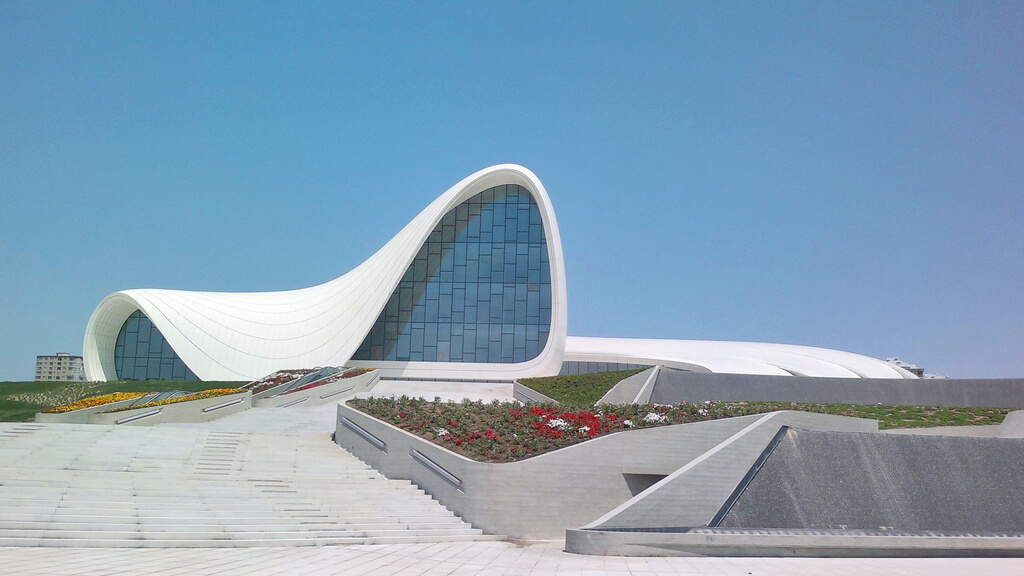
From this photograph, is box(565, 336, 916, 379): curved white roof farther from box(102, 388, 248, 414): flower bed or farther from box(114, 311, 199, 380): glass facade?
box(102, 388, 248, 414): flower bed

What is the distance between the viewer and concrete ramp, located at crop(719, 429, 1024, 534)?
13.2 meters

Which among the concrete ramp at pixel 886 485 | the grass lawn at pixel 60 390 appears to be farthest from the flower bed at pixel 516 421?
the grass lawn at pixel 60 390

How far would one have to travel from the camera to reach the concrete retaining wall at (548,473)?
1397 centimetres

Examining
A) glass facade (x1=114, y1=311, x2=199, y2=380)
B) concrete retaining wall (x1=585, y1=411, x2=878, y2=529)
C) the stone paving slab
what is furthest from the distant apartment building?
concrete retaining wall (x1=585, y1=411, x2=878, y2=529)

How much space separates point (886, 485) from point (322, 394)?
59.4 feet

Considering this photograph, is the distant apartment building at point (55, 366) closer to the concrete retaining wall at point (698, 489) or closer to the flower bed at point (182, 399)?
the flower bed at point (182, 399)

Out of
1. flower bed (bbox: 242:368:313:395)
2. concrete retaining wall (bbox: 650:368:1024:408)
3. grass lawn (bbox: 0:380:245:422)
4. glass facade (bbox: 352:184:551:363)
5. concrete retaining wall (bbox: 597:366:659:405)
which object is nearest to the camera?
concrete retaining wall (bbox: 650:368:1024:408)

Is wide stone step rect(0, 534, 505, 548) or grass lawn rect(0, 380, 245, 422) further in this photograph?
A: grass lawn rect(0, 380, 245, 422)

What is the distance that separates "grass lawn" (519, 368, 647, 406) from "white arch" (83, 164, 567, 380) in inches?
227

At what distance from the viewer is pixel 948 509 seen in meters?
13.5

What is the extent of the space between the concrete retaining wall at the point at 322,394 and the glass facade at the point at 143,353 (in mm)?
12073

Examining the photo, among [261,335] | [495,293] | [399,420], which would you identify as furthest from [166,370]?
[399,420]

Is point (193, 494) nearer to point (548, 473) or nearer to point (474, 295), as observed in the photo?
point (548, 473)

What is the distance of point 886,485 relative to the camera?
13633 millimetres
